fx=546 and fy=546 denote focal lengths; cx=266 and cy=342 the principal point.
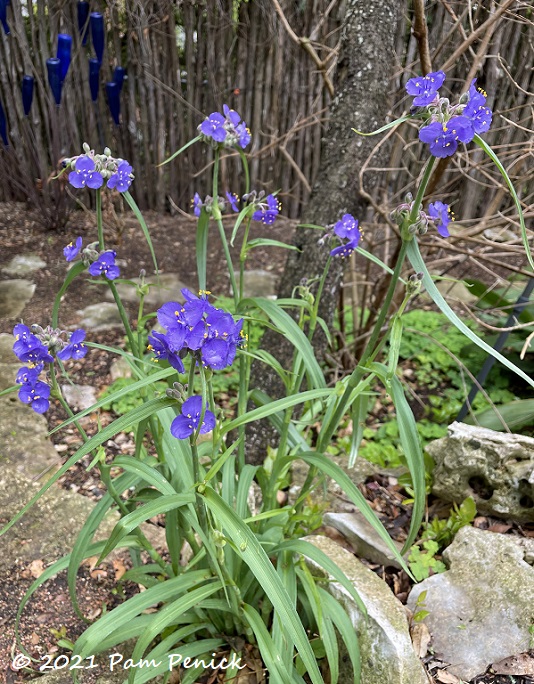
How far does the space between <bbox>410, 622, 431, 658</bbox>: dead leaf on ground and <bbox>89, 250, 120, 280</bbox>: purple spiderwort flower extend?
1.20 m

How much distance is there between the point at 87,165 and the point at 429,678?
145 cm

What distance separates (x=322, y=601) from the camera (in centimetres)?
134

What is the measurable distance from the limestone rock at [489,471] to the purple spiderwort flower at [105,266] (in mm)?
1207

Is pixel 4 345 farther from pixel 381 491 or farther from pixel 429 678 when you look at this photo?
pixel 429 678

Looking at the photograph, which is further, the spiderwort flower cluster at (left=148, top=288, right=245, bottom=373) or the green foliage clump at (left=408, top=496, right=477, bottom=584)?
the green foliage clump at (left=408, top=496, right=477, bottom=584)

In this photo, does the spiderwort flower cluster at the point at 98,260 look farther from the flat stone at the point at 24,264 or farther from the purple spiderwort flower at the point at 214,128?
Result: the flat stone at the point at 24,264

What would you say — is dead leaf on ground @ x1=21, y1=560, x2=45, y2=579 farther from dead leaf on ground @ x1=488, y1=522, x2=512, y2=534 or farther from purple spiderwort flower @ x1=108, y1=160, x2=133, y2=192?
dead leaf on ground @ x1=488, y1=522, x2=512, y2=534

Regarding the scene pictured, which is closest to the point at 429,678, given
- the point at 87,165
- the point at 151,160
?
the point at 87,165

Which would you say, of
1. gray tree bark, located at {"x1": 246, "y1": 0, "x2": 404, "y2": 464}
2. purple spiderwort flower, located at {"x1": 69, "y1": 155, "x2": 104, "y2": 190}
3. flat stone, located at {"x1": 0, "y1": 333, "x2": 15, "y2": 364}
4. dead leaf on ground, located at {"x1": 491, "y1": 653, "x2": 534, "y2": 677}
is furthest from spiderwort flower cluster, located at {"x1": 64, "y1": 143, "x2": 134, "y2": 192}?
flat stone, located at {"x1": 0, "y1": 333, "x2": 15, "y2": 364}

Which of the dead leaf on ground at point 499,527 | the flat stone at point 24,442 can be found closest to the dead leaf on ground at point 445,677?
the dead leaf on ground at point 499,527

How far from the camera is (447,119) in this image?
0.90 m

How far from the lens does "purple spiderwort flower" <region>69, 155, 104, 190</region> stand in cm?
114

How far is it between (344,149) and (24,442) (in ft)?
5.61

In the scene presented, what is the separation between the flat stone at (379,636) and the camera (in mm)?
1271
